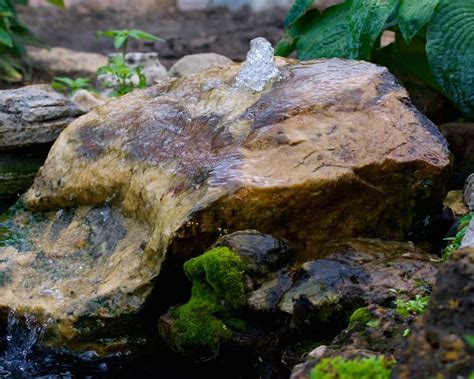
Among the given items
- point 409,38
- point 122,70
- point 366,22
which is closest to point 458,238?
point 409,38

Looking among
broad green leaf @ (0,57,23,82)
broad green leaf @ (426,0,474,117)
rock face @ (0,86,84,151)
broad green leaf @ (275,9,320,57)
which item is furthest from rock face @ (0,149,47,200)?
broad green leaf @ (0,57,23,82)

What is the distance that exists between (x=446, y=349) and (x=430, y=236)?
60.5 inches

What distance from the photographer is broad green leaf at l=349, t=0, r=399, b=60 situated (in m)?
4.20

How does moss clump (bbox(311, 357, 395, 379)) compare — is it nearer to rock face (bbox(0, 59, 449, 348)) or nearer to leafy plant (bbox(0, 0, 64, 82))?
rock face (bbox(0, 59, 449, 348))

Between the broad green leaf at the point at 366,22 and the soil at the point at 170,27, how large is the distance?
2972 millimetres

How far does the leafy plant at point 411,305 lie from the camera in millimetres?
2607

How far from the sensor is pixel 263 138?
3311 mm

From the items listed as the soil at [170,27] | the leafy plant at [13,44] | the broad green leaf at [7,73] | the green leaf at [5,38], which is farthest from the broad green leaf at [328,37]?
the soil at [170,27]

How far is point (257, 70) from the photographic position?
3.72 m

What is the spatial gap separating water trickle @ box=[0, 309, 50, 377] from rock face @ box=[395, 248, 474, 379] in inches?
65.2

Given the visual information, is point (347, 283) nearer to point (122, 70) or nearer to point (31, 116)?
point (31, 116)

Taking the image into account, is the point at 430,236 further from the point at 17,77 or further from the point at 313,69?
the point at 17,77

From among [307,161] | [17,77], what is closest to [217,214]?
[307,161]

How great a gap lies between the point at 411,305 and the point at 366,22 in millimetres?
1960
